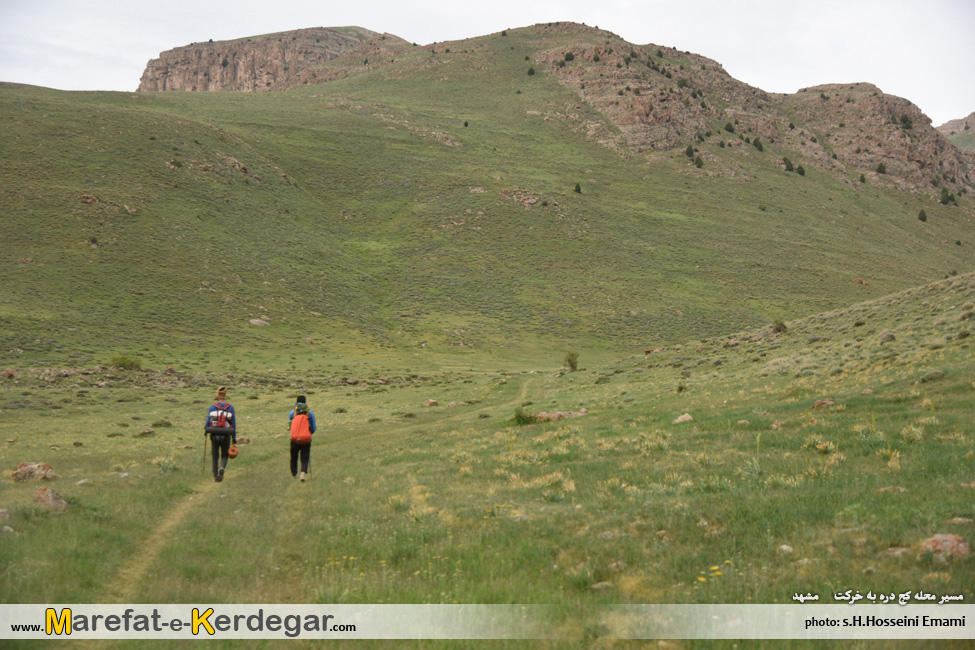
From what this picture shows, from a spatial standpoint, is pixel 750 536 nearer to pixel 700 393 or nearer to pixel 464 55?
pixel 700 393

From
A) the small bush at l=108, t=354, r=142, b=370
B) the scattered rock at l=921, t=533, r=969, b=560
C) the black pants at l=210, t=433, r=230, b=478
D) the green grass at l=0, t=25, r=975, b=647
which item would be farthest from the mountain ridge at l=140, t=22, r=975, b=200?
the scattered rock at l=921, t=533, r=969, b=560

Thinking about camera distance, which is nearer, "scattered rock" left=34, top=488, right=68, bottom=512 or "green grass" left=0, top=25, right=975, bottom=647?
"green grass" left=0, top=25, right=975, bottom=647

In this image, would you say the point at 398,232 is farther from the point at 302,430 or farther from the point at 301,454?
the point at 302,430

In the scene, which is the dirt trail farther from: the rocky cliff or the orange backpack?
the rocky cliff

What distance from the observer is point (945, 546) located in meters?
6.63

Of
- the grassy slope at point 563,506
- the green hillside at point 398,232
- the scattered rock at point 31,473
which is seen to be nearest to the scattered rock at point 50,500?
the grassy slope at point 563,506

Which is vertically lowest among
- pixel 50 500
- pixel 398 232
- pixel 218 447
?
pixel 218 447

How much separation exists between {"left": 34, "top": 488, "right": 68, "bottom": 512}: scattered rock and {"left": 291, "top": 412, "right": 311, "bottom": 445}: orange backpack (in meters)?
5.42

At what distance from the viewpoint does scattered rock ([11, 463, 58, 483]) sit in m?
14.0

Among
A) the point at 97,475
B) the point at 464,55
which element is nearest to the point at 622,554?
the point at 97,475

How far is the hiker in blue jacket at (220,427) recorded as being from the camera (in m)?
15.3

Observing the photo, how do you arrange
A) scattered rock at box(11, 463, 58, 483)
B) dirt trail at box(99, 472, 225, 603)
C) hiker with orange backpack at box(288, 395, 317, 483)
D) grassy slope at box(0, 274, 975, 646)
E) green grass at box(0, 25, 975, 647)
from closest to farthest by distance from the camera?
grassy slope at box(0, 274, 975, 646), dirt trail at box(99, 472, 225, 603), green grass at box(0, 25, 975, 647), scattered rock at box(11, 463, 58, 483), hiker with orange backpack at box(288, 395, 317, 483)

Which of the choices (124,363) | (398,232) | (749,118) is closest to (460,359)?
(124,363)

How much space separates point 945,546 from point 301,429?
13.8 meters
